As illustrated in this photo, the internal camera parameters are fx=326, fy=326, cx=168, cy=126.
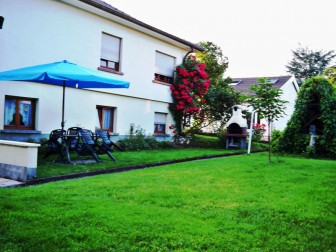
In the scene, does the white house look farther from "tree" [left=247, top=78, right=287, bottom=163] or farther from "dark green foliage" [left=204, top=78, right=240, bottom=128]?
"tree" [left=247, top=78, right=287, bottom=163]

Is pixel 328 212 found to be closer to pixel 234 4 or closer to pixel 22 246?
pixel 22 246

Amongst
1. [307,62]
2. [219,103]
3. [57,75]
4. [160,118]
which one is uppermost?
[307,62]

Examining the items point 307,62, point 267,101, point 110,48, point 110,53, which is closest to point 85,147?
point 267,101

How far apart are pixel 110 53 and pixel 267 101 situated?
708 centimetres

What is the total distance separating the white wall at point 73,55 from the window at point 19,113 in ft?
0.87

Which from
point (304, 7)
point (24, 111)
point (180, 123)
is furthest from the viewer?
point (180, 123)

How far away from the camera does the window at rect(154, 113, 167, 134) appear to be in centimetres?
1638

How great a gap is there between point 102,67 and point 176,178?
7.77m

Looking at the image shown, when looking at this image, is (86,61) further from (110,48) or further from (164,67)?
(164,67)

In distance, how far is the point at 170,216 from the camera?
162 inches

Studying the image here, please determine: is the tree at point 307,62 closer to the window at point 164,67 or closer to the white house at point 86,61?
the window at point 164,67

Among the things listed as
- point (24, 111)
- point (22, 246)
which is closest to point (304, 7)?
point (22, 246)

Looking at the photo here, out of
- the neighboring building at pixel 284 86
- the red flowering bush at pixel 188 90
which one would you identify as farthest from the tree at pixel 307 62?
the red flowering bush at pixel 188 90

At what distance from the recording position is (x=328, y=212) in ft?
14.7
